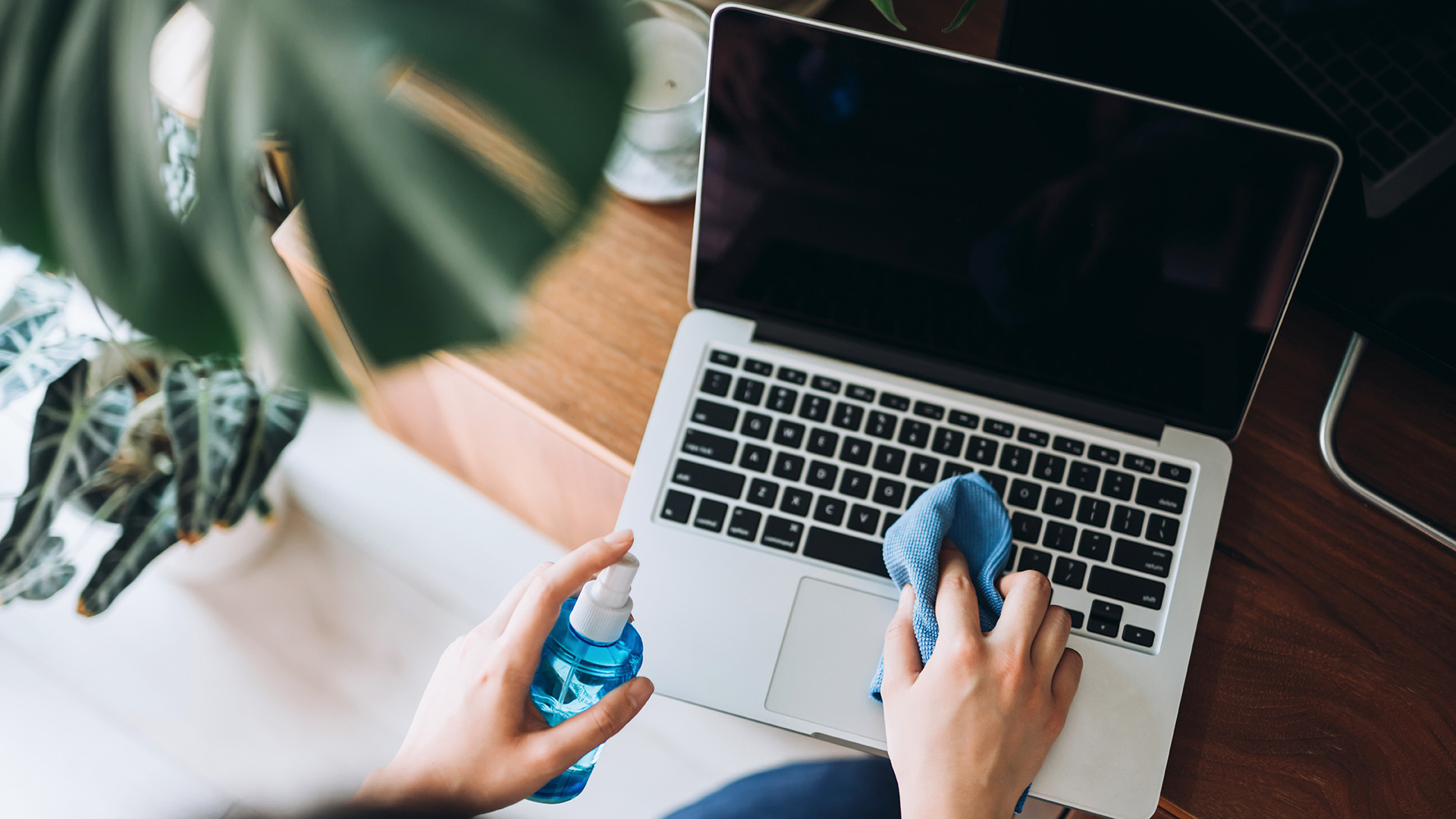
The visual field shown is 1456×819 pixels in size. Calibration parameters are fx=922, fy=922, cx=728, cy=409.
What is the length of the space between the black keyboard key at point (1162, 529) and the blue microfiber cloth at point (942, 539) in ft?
0.33

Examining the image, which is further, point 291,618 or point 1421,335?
point 291,618

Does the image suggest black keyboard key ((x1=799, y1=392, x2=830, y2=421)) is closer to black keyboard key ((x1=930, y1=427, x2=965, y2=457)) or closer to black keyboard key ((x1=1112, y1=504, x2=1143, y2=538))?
black keyboard key ((x1=930, y1=427, x2=965, y2=457))

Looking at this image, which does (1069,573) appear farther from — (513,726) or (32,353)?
(32,353)

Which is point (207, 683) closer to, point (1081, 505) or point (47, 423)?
point (47, 423)

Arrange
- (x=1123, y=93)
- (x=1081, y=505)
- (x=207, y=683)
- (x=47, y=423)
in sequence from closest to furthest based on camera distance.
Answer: (x=1123, y=93), (x=1081, y=505), (x=47, y=423), (x=207, y=683)

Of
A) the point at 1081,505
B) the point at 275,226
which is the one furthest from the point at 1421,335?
the point at 275,226

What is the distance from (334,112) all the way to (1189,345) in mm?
502

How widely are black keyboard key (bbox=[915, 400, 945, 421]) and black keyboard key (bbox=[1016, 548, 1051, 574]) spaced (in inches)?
4.0

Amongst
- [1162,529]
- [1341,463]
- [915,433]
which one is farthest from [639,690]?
[1341,463]

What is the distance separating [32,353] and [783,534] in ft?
1.98

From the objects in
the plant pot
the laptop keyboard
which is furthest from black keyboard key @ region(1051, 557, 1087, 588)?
the plant pot

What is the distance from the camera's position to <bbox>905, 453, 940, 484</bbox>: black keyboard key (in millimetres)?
603

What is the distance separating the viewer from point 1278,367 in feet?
2.10

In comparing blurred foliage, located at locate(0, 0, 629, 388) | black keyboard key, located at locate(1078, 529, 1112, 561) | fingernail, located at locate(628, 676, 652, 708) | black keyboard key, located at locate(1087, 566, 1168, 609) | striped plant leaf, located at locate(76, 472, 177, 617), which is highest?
blurred foliage, located at locate(0, 0, 629, 388)
